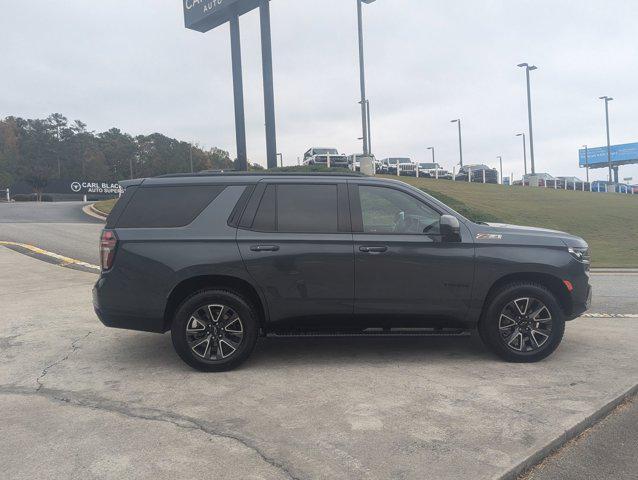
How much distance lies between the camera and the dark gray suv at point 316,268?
4.90 meters

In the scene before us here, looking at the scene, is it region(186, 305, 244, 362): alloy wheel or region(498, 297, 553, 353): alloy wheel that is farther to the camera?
region(498, 297, 553, 353): alloy wheel

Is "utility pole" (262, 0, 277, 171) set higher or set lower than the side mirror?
higher

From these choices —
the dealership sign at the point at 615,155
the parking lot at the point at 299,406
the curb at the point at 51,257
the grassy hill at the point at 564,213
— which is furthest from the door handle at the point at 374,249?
the dealership sign at the point at 615,155

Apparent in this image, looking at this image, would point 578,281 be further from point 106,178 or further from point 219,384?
point 106,178

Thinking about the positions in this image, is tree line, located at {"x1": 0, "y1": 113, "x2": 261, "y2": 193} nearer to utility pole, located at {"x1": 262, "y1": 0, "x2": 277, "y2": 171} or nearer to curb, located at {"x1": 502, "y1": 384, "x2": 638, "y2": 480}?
utility pole, located at {"x1": 262, "y1": 0, "x2": 277, "y2": 171}

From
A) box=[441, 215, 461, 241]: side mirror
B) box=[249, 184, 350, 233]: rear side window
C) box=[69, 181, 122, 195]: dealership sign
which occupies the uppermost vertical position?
box=[69, 181, 122, 195]: dealership sign

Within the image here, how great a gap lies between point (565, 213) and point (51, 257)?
21.2 metres

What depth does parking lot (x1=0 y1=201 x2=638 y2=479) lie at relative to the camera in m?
3.21

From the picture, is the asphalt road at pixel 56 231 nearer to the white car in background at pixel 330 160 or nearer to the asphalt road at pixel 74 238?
the asphalt road at pixel 74 238

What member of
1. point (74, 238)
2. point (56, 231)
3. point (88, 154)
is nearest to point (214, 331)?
point (74, 238)

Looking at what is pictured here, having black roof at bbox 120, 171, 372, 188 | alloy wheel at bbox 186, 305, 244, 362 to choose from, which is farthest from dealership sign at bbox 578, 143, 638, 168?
alloy wheel at bbox 186, 305, 244, 362

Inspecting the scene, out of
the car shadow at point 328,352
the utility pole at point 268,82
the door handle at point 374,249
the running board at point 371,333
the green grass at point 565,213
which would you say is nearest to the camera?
the door handle at point 374,249

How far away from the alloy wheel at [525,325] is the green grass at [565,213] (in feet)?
30.3

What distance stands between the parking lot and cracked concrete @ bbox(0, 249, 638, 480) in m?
0.01
